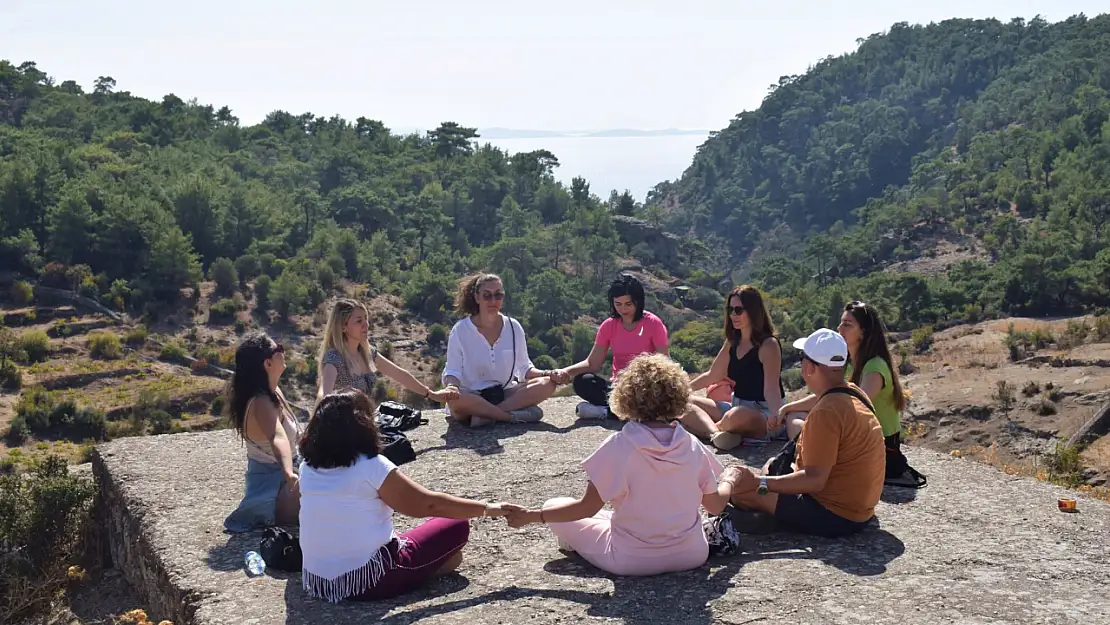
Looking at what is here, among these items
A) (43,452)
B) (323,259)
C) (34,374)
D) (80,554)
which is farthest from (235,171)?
(80,554)

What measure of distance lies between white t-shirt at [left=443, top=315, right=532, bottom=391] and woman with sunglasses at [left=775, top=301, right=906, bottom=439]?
91.2 inches

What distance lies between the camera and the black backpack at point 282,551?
456 centimetres

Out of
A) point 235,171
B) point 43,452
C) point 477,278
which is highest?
point 235,171

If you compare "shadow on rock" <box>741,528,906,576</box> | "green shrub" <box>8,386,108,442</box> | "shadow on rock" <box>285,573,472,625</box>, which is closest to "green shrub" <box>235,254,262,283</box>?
"green shrub" <box>8,386,108,442</box>

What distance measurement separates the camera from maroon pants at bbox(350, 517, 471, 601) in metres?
4.06

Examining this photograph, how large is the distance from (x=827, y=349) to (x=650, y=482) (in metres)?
1.06

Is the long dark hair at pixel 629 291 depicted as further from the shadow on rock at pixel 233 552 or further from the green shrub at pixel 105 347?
the green shrub at pixel 105 347

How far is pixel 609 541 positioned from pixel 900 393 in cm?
210

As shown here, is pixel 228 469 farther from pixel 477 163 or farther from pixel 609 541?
pixel 477 163

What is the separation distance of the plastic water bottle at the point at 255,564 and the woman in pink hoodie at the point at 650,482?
4.08ft

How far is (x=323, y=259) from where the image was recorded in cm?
6122

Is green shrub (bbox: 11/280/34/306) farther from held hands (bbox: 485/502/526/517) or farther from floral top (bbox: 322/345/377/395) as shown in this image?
held hands (bbox: 485/502/526/517)

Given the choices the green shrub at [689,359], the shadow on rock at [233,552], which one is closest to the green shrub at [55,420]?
the green shrub at [689,359]

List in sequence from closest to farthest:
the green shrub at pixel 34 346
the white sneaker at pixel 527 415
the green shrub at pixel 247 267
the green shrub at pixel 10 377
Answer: the white sneaker at pixel 527 415 < the green shrub at pixel 10 377 < the green shrub at pixel 34 346 < the green shrub at pixel 247 267
